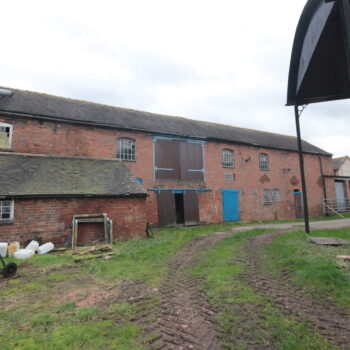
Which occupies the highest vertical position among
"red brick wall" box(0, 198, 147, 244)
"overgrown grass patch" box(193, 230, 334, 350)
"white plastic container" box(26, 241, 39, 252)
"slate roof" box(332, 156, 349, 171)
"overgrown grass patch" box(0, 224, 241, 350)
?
"slate roof" box(332, 156, 349, 171)

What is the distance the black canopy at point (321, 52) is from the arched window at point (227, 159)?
11047 mm

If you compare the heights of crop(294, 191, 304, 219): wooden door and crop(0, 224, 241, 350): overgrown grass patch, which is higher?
crop(294, 191, 304, 219): wooden door

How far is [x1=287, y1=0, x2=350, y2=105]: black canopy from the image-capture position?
349 cm

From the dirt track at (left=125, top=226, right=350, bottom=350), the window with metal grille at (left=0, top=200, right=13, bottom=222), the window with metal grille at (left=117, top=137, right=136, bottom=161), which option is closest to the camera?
the dirt track at (left=125, top=226, right=350, bottom=350)

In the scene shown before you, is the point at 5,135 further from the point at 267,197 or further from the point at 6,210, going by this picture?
the point at 267,197

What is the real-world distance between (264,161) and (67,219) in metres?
17.0

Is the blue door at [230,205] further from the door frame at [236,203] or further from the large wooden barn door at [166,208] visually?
the large wooden barn door at [166,208]

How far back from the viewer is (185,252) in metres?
7.73

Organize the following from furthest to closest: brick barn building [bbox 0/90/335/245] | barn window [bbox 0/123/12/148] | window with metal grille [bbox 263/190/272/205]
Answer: window with metal grille [bbox 263/190/272/205] → brick barn building [bbox 0/90/335/245] → barn window [bbox 0/123/12/148]

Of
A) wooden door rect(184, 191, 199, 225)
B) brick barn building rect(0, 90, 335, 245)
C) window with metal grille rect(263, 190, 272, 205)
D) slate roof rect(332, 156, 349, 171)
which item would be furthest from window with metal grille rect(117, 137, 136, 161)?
slate roof rect(332, 156, 349, 171)

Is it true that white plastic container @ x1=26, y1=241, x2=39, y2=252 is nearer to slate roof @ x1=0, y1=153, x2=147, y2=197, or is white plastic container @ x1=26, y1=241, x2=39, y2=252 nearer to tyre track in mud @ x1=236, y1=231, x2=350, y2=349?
slate roof @ x1=0, y1=153, x2=147, y2=197

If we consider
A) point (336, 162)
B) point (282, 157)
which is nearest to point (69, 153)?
point (282, 157)

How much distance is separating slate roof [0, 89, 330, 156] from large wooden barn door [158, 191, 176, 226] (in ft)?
14.6

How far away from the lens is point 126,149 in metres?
14.8
